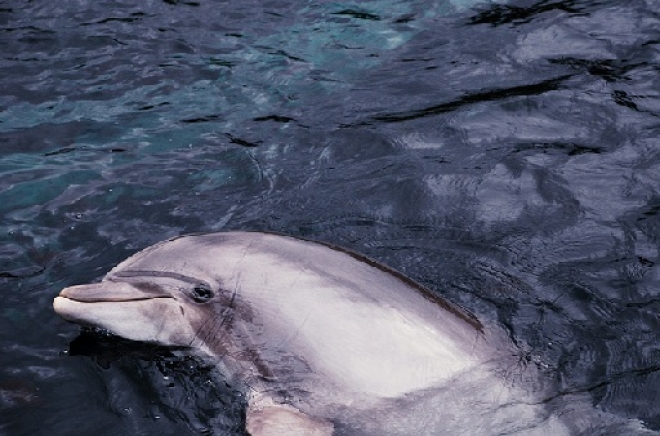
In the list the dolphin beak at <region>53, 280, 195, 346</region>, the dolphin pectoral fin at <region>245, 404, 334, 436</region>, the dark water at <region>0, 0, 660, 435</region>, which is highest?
the dolphin beak at <region>53, 280, 195, 346</region>

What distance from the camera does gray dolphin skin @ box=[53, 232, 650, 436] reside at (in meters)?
5.71

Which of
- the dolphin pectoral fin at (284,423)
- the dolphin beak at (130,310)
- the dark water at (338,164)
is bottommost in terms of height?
the dark water at (338,164)

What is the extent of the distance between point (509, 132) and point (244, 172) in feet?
8.30

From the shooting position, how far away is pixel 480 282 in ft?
24.1

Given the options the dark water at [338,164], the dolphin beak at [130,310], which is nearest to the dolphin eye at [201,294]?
the dolphin beak at [130,310]

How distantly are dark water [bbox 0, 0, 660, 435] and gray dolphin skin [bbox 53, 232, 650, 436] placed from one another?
39 centimetres

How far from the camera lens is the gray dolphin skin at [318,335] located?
571 cm

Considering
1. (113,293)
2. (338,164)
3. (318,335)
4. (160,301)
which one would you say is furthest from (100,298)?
(338,164)

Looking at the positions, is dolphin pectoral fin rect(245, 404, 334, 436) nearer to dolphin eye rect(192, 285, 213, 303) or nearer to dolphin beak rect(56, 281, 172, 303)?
dolphin eye rect(192, 285, 213, 303)

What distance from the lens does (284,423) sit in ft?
18.3

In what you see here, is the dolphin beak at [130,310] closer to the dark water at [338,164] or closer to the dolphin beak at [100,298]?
the dolphin beak at [100,298]

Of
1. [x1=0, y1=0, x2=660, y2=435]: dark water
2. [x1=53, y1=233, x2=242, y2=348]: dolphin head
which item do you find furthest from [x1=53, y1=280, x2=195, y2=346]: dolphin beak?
[x1=0, y1=0, x2=660, y2=435]: dark water

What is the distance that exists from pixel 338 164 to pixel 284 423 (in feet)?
12.8

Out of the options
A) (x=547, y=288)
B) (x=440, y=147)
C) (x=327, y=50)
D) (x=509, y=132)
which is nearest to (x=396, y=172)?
(x=440, y=147)
